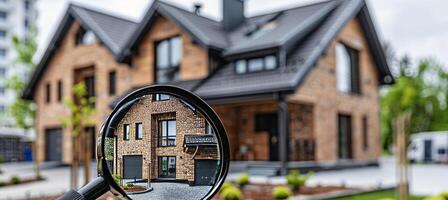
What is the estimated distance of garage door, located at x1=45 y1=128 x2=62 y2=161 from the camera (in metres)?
23.3

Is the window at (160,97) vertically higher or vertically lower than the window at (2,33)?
lower

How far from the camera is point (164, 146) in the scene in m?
1.27

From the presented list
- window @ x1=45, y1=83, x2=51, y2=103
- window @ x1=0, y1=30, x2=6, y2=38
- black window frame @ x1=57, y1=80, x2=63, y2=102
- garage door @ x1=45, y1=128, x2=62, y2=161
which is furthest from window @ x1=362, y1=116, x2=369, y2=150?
window @ x1=0, y1=30, x2=6, y2=38

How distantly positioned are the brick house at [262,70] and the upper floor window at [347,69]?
0.04 meters

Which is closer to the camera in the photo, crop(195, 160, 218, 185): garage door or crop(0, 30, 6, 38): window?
crop(195, 160, 218, 185): garage door

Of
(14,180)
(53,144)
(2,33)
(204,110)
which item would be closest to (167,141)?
(204,110)

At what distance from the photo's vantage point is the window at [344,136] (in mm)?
18938

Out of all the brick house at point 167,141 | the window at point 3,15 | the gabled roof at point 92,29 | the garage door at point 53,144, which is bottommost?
the garage door at point 53,144

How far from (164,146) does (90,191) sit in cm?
20

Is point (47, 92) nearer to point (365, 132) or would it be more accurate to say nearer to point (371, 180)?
point (365, 132)

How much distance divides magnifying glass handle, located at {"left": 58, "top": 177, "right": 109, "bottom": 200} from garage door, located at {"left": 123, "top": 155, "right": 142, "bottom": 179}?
0.17 feet

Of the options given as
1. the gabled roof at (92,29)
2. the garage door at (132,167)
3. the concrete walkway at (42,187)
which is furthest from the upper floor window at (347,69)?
the garage door at (132,167)

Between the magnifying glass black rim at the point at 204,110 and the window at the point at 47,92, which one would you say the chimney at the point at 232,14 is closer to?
the window at the point at 47,92

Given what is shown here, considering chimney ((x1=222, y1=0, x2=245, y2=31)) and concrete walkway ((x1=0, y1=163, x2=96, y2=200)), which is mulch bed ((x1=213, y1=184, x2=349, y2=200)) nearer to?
concrete walkway ((x1=0, y1=163, x2=96, y2=200))
